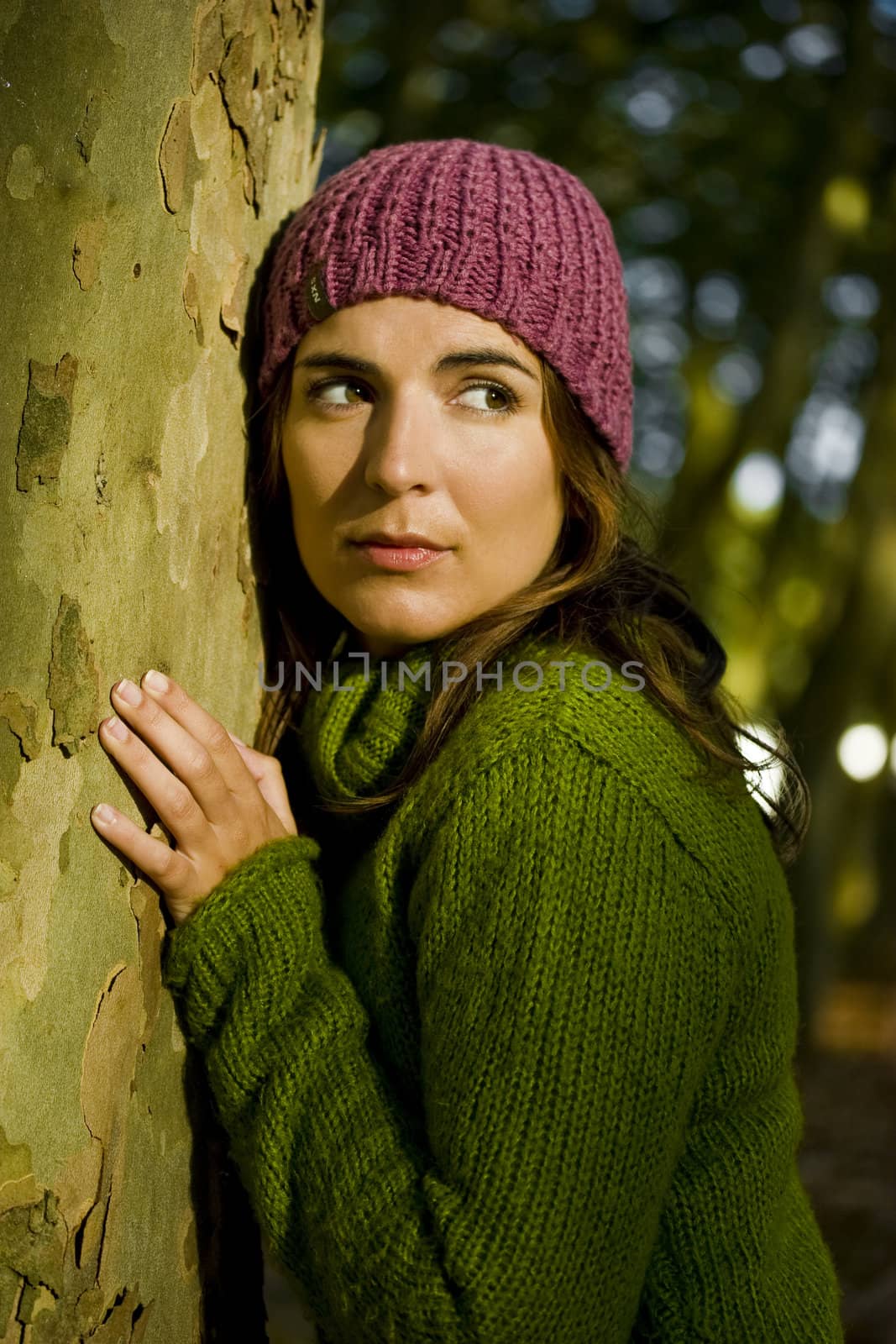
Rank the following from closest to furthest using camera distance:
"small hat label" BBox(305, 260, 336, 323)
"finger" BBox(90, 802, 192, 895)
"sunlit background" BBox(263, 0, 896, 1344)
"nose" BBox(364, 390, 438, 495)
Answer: "finger" BBox(90, 802, 192, 895) → "nose" BBox(364, 390, 438, 495) → "small hat label" BBox(305, 260, 336, 323) → "sunlit background" BBox(263, 0, 896, 1344)

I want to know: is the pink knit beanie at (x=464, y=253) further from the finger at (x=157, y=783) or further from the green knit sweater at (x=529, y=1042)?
the finger at (x=157, y=783)

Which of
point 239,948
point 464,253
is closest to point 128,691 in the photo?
point 239,948

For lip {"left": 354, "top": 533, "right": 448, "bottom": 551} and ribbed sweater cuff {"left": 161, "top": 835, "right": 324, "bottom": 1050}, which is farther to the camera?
lip {"left": 354, "top": 533, "right": 448, "bottom": 551}

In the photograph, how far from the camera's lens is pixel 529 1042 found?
160cm

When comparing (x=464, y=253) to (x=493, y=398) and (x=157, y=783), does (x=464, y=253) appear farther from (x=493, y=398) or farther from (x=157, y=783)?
(x=157, y=783)

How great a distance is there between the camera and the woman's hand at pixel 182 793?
172 cm

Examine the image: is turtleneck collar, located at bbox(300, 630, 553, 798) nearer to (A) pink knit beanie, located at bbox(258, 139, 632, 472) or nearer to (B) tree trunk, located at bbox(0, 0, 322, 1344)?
(B) tree trunk, located at bbox(0, 0, 322, 1344)

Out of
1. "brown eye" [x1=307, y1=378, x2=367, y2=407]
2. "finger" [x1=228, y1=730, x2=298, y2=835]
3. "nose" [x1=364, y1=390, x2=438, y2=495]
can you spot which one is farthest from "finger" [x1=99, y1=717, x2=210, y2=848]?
"brown eye" [x1=307, y1=378, x2=367, y2=407]

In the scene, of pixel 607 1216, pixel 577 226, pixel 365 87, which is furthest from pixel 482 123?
pixel 607 1216

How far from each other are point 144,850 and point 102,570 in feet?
1.33

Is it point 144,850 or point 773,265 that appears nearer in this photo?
point 144,850

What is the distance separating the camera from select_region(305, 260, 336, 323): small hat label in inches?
81.0

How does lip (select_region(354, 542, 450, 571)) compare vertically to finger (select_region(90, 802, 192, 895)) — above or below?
above

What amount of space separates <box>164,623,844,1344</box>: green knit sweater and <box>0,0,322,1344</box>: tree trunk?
7.3 inches
